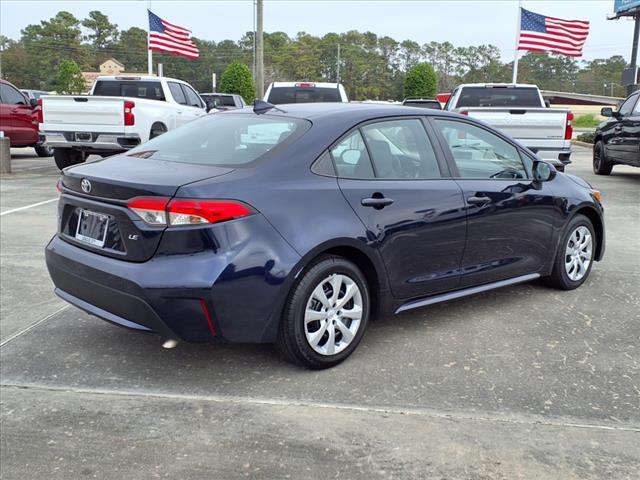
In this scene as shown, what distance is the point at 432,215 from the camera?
411 cm

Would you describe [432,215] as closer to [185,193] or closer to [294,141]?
[294,141]

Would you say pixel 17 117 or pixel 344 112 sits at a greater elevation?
→ pixel 344 112

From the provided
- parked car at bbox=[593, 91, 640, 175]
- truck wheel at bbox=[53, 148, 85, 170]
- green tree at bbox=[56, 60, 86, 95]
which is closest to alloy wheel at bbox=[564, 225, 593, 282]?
parked car at bbox=[593, 91, 640, 175]

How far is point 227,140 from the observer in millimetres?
4020

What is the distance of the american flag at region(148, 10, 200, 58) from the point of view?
72.1ft

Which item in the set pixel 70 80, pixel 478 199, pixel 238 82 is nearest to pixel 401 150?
pixel 478 199

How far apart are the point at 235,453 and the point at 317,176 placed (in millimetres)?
1574

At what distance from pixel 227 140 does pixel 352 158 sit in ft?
2.59

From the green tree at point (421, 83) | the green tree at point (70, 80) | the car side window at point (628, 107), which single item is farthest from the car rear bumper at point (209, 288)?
the green tree at point (70, 80)

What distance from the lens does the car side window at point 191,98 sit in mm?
14445

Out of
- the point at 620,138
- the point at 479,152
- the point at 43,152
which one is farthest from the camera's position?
the point at 43,152

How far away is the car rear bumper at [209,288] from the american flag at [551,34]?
1942 centimetres

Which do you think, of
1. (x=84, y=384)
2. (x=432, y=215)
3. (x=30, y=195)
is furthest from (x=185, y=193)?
(x=30, y=195)

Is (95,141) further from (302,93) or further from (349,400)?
(349,400)
